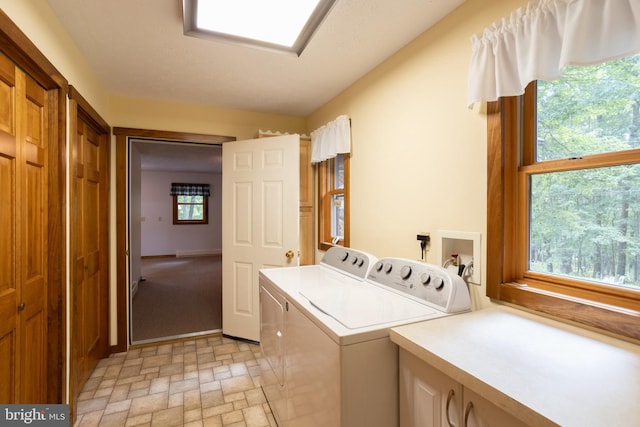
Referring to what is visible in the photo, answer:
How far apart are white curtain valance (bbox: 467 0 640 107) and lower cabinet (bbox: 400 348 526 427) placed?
1.11 metres

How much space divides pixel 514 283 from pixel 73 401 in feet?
8.22

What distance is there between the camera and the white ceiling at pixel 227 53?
1591 mm

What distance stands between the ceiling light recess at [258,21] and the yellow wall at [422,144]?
25.3 inches

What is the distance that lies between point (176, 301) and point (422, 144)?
4006mm

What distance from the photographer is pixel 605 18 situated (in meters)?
0.98

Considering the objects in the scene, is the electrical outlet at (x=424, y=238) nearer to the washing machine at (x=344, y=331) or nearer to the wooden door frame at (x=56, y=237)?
the washing machine at (x=344, y=331)

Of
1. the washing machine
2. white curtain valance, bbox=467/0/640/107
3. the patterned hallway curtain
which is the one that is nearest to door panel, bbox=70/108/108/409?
the washing machine

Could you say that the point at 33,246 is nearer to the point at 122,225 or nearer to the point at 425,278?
the point at 122,225

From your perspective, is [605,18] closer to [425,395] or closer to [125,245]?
[425,395]

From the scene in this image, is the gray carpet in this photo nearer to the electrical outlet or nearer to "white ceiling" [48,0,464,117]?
"white ceiling" [48,0,464,117]

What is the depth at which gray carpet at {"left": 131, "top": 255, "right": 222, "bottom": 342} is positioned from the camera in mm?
3332

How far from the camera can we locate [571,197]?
1.21m

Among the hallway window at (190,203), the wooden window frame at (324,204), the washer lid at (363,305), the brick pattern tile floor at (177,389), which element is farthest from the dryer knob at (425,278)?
the hallway window at (190,203)

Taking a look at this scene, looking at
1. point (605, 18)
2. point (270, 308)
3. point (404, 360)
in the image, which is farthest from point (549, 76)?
point (270, 308)
